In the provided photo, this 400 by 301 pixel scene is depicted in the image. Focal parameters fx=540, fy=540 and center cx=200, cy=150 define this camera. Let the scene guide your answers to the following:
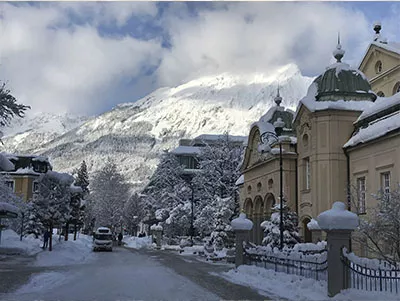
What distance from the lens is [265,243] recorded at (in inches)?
1236

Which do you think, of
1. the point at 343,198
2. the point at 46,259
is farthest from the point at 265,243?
the point at 46,259

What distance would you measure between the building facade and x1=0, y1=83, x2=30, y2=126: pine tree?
16.7m

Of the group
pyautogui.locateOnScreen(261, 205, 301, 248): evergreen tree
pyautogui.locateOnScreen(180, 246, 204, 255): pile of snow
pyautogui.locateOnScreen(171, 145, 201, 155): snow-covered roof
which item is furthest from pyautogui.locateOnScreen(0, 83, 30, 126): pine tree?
pyautogui.locateOnScreen(171, 145, 201, 155): snow-covered roof

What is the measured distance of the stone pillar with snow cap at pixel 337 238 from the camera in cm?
1494

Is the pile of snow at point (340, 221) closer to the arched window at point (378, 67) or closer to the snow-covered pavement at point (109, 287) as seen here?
the snow-covered pavement at point (109, 287)

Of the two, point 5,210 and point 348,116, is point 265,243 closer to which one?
point 348,116

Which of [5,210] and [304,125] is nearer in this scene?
[5,210]

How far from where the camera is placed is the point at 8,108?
83.3ft

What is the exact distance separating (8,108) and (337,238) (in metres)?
17.0

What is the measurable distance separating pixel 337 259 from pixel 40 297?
823 centimetres

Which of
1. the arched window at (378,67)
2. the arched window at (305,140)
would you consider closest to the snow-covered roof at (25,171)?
the arched window at (305,140)

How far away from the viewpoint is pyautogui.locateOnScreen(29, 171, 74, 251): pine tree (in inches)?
1303

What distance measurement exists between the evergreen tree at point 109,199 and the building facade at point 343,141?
56372 mm

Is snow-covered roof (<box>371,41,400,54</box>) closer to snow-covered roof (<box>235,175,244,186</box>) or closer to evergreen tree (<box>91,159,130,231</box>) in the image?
snow-covered roof (<box>235,175,244,186</box>)
